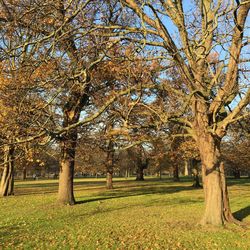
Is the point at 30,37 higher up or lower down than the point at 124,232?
higher up

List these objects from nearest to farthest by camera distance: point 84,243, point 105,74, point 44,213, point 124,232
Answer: point 84,243, point 124,232, point 44,213, point 105,74

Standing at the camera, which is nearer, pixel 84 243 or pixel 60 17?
pixel 84 243

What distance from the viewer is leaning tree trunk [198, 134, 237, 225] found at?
12133 mm

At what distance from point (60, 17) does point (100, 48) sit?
1998 mm

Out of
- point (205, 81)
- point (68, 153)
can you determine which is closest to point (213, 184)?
point (205, 81)

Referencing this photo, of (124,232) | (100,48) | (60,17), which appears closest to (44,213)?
(124,232)

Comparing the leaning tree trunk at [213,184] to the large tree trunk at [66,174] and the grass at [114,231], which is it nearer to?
the grass at [114,231]

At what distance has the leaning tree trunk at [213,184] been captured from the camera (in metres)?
12.1

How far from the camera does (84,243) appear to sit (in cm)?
946

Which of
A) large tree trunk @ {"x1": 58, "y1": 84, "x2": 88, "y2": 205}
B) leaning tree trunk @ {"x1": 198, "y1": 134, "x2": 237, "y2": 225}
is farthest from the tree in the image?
large tree trunk @ {"x1": 58, "y1": 84, "x2": 88, "y2": 205}

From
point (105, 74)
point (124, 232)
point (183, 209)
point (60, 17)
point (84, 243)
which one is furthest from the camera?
point (105, 74)

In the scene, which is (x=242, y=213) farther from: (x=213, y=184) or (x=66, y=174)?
(x=66, y=174)

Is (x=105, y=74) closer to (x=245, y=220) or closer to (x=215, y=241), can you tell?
(x=245, y=220)

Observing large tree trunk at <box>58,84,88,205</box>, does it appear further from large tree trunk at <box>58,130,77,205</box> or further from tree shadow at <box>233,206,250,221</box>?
tree shadow at <box>233,206,250,221</box>
